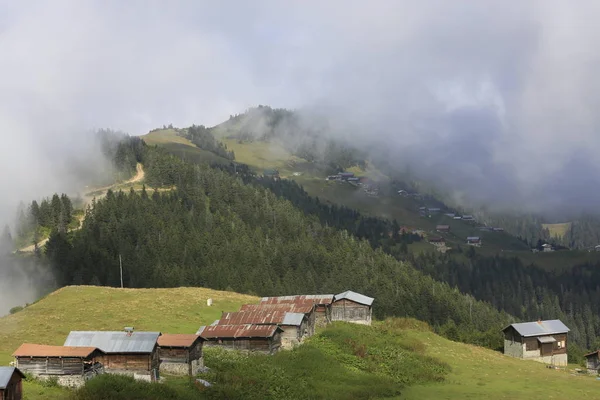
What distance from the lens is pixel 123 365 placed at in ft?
171

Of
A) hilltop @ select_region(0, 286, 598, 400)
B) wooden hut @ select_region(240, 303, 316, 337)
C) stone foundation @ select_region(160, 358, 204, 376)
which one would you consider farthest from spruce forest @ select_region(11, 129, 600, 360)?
stone foundation @ select_region(160, 358, 204, 376)

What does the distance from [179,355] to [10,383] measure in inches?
710

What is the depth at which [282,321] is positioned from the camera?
73.2 m

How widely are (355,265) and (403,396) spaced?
11359 cm

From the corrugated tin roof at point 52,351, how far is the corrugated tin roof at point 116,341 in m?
2.49

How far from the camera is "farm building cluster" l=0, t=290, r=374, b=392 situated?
158 ft

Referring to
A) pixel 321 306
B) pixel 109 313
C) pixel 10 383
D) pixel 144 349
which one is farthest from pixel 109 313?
pixel 10 383

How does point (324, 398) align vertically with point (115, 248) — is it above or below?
below

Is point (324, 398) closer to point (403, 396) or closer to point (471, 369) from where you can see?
point (403, 396)

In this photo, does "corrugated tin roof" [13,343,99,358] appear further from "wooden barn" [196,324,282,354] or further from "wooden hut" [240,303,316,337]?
"wooden hut" [240,303,316,337]

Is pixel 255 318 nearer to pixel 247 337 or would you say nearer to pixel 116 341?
pixel 247 337

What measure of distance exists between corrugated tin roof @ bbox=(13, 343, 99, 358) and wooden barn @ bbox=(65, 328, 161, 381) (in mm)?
2414

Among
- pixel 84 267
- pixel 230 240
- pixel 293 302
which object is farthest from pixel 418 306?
pixel 84 267

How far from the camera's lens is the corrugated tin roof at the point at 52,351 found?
4816 cm
